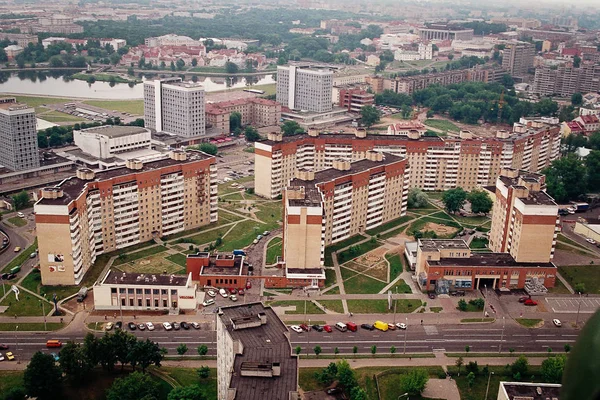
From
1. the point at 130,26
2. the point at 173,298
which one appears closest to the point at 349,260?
the point at 173,298

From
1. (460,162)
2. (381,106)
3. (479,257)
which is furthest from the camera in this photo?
(381,106)

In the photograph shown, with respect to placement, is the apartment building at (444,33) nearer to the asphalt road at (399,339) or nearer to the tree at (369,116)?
the tree at (369,116)

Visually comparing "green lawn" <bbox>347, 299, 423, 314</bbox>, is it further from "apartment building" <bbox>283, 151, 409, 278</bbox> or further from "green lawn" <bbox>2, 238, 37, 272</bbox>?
"green lawn" <bbox>2, 238, 37, 272</bbox>

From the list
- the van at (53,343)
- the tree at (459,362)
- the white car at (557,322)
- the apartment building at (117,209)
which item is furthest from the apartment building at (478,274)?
the van at (53,343)

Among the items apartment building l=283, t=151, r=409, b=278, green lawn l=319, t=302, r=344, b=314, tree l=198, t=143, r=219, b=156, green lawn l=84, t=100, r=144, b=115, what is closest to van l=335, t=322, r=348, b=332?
green lawn l=319, t=302, r=344, b=314

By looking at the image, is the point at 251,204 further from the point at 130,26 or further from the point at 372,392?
the point at 130,26

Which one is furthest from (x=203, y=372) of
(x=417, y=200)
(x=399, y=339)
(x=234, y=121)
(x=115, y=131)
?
(x=234, y=121)
